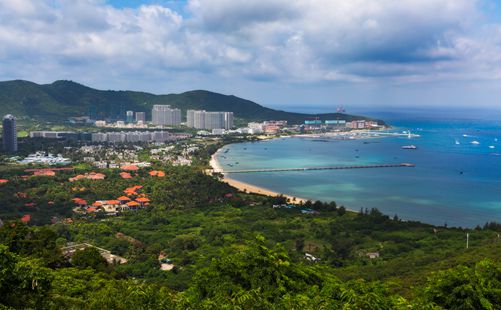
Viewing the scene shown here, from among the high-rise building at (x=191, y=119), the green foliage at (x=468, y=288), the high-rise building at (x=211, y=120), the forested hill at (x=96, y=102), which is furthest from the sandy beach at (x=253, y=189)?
the forested hill at (x=96, y=102)

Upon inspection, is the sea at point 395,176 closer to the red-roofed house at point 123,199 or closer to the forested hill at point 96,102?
the red-roofed house at point 123,199

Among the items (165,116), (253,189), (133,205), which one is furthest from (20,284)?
(165,116)

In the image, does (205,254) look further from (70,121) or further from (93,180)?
(70,121)

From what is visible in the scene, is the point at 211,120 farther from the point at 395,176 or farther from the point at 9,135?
the point at 395,176

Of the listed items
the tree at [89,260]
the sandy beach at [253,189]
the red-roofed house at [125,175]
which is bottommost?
the sandy beach at [253,189]

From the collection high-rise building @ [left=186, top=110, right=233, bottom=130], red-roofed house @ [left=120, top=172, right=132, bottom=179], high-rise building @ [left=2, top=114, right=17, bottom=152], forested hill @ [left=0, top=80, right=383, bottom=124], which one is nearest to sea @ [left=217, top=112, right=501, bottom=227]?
red-roofed house @ [left=120, top=172, right=132, bottom=179]

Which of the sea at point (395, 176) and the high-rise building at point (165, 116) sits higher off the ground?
the high-rise building at point (165, 116)
